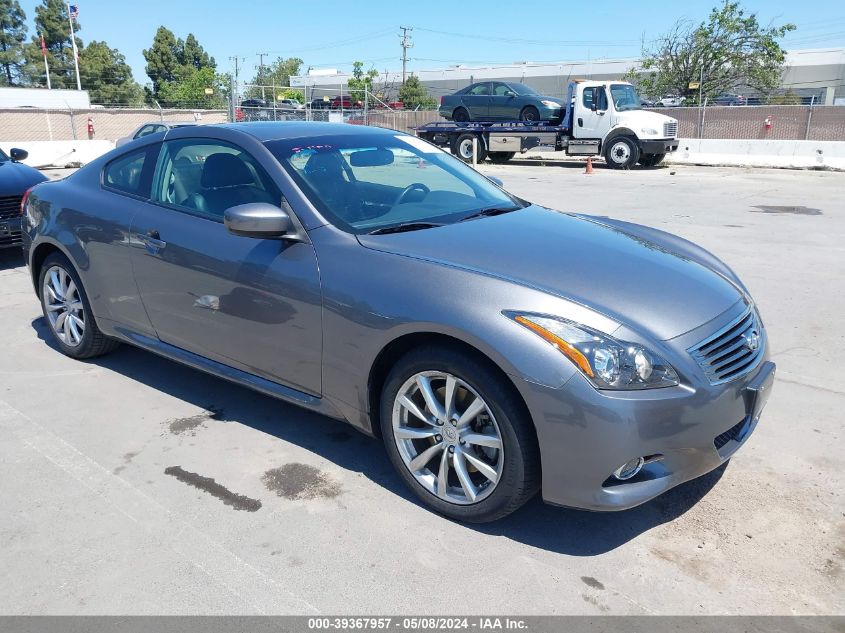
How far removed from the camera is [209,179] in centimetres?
400

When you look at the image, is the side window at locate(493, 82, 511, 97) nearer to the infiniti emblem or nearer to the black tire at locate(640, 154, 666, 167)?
the black tire at locate(640, 154, 666, 167)

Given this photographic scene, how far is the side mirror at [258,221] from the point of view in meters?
3.29

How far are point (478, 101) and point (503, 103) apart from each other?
3.31 feet

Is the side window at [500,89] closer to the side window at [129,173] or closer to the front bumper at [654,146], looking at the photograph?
the front bumper at [654,146]

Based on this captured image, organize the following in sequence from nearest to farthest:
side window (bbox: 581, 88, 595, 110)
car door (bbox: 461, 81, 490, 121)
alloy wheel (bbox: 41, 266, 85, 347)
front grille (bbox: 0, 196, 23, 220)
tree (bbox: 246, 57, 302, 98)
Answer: alloy wheel (bbox: 41, 266, 85, 347), front grille (bbox: 0, 196, 23, 220), side window (bbox: 581, 88, 595, 110), car door (bbox: 461, 81, 490, 121), tree (bbox: 246, 57, 302, 98)

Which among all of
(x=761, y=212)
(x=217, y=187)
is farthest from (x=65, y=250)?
(x=761, y=212)

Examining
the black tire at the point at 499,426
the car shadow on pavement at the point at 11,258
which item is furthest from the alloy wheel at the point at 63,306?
the car shadow on pavement at the point at 11,258

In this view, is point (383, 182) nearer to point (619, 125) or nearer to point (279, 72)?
point (619, 125)

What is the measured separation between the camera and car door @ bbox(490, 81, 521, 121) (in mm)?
24922

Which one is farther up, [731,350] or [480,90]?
[480,90]

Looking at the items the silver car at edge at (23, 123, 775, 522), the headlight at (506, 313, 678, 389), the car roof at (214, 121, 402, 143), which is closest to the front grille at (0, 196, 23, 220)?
the silver car at edge at (23, 123, 775, 522)

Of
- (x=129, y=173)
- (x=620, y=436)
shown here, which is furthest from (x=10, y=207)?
(x=620, y=436)

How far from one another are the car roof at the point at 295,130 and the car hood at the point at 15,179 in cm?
485

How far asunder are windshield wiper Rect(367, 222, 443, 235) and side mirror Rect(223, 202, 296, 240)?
0.43m
